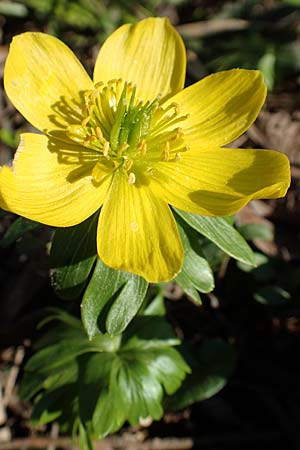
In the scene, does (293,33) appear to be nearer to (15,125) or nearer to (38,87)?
(15,125)

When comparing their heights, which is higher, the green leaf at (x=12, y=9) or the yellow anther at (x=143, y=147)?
the yellow anther at (x=143, y=147)

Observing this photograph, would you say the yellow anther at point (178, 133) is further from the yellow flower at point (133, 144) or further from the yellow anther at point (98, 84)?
the yellow anther at point (98, 84)

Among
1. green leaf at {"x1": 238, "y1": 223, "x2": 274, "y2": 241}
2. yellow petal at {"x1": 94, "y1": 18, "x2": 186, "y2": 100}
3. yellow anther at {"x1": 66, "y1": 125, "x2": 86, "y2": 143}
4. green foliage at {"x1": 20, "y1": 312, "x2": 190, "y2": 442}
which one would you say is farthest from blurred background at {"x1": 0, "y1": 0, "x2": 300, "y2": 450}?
yellow petal at {"x1": 94, "y1": 18, "x2": 186, "y2": 100}

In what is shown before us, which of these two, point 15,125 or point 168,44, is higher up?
point 168,44

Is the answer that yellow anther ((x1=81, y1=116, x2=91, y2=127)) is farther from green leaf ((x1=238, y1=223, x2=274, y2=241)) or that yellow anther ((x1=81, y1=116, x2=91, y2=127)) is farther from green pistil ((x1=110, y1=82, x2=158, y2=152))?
green leaf ((x1=238, y1=223, x2=274, y2=241))


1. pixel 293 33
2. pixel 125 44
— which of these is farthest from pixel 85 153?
pixel 293 33

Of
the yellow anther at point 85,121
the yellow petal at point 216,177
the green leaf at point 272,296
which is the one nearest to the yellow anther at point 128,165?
the yellow petal at point 216,177
